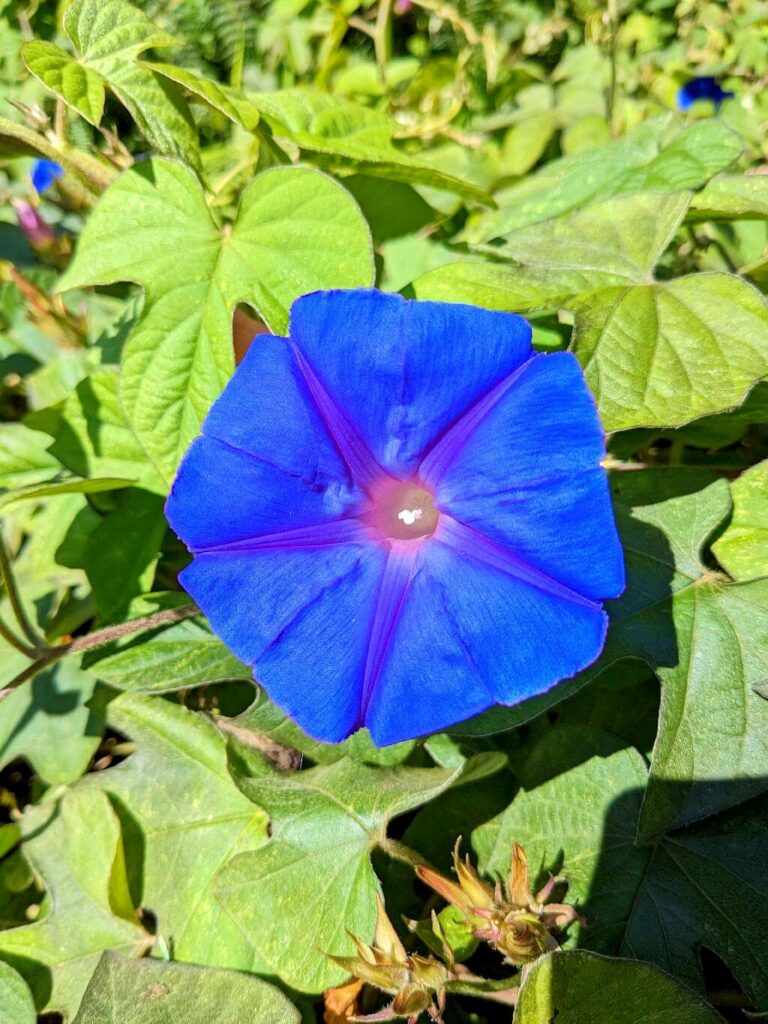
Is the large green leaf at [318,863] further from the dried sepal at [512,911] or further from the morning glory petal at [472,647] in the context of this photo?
the morning glory petal at [472,647]

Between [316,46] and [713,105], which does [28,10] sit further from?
[713,105]

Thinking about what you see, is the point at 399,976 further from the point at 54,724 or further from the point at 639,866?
the point at 54,724

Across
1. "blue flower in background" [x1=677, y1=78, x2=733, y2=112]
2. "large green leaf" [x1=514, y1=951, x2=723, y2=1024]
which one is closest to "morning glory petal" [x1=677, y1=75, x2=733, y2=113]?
Answer: "blue flower in background" [x1=677, y1=78, x2=733, y2=112]

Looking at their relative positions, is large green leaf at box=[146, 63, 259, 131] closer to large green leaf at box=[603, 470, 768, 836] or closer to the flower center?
the flower center

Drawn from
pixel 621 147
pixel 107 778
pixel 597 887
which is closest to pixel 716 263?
pixel 621 147

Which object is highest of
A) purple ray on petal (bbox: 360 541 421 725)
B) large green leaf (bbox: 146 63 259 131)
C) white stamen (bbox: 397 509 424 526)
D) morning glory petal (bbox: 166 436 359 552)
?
large green leaf (bbox: 146 63 259 131)

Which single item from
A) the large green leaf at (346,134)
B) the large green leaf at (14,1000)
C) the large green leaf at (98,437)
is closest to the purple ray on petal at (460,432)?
the large green leaf at (346,134)
